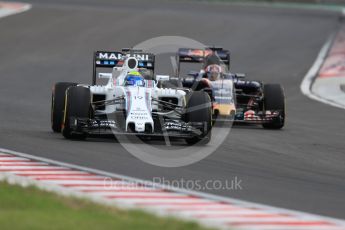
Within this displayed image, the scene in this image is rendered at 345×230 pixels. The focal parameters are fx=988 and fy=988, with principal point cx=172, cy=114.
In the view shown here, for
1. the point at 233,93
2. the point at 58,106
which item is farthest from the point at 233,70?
the point at 58,106

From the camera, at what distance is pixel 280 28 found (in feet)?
133

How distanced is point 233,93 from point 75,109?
510cm

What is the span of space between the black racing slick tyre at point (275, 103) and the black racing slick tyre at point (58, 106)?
4.44 m

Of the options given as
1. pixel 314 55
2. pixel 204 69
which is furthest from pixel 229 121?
pixel 314 55

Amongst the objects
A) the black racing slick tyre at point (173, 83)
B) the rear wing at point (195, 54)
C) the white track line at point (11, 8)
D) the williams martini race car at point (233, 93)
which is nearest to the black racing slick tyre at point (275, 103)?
the williams martini race car at point (233, 93)

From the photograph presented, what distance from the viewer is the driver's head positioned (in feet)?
63.4

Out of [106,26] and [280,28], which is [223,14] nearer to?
[280,28]

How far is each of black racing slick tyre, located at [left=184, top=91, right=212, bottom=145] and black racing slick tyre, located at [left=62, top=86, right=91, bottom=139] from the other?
1.53 m

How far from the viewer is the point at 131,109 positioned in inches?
567

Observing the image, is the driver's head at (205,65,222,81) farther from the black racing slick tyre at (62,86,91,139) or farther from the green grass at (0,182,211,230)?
the green grass at (0,182,211,230)

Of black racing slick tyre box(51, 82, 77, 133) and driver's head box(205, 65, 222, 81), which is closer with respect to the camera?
black racing slick tyre box(51, 82, 77, 133)

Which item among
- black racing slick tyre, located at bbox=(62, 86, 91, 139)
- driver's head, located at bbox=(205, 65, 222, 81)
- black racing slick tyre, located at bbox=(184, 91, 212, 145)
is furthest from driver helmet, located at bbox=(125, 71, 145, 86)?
driver's head, located at bbox=(205, 65, 222, 81)

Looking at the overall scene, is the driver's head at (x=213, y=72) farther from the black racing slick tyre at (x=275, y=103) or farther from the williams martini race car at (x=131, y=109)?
the williams martini race car at (x=131, y=109)

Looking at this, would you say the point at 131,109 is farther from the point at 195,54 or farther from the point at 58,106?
the point at 195,54
